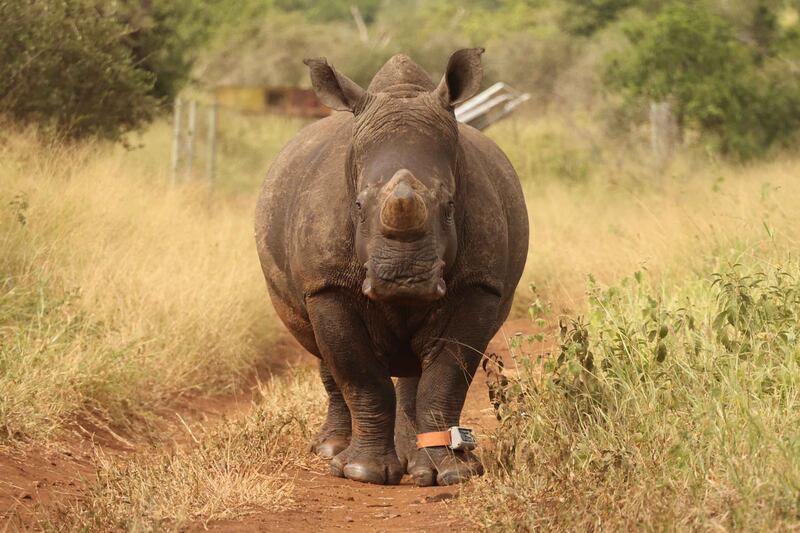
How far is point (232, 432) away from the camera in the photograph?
6.32m

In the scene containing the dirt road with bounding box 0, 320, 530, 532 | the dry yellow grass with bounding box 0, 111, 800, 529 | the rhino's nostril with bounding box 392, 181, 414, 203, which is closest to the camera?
the dirt road with bounding box 0, 320, 530, 532

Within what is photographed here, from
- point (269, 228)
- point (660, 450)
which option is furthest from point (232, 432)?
point (660, 450)

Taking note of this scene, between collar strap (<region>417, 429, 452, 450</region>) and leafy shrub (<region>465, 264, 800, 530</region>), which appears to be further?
collar strap (<region>417, 429, 452, 450</region>)

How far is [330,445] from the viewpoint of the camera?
22.4 feet

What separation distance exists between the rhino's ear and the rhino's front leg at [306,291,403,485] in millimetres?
986

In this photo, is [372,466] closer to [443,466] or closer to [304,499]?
[443,466]

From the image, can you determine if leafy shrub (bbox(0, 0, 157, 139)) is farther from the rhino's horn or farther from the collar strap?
the rhino's horn

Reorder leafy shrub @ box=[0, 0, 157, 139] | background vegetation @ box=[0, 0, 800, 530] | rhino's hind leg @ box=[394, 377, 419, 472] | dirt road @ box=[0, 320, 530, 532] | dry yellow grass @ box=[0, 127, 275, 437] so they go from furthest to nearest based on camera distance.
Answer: leafy shrub @ box=[0, 0, 157, 139]
dry yellow grass @ box=[0, 127, 275, 437]
rhino's hind leg @ box=[394, 377, 419, 472]
dirt road @ box=[0, 320, 530, 532]
background vegetation @ box=[0, 0, 800, 530]

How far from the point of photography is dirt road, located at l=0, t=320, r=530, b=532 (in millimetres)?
5039

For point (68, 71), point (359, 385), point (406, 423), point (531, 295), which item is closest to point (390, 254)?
point (359, 385)

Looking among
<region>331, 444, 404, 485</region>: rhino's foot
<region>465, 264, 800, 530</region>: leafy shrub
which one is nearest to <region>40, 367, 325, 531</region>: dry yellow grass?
<region>331, 444, 404, 485</region>: rhino's foot

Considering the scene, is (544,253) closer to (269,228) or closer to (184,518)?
(269,228)

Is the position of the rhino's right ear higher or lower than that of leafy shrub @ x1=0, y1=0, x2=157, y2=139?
higher

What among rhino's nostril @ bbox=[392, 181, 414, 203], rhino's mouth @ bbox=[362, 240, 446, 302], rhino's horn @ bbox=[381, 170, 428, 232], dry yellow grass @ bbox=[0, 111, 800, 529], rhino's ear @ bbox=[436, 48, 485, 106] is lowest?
dry yellow grass @ bbox=[0, 111, 800, 529]
